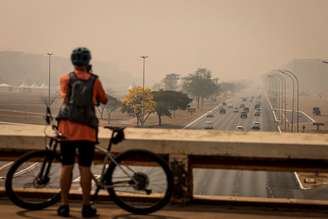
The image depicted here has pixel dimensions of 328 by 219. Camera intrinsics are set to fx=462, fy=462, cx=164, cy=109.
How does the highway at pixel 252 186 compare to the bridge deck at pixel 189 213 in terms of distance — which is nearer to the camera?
the bridge deck at pixel 189 213

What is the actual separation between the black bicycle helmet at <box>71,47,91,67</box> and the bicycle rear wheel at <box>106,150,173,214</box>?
1.09 metres

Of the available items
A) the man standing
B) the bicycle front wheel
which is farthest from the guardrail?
the man standing

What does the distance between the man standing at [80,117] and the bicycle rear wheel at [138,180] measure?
13.1 inches

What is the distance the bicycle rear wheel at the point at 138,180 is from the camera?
5078mm

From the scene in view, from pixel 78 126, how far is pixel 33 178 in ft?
3.40

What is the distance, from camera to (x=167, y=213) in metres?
5.31

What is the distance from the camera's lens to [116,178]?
17.1 ft

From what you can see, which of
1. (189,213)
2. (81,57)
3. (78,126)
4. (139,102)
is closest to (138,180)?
(189,213)

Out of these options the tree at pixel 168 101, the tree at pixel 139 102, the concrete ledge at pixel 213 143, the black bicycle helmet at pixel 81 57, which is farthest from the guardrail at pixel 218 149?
the tree at pixel 168 101

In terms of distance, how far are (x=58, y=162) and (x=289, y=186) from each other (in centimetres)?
3332

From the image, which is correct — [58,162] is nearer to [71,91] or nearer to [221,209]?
[71,91]

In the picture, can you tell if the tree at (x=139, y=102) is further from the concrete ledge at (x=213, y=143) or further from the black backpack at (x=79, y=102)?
the black backpack at (x=79, y=102)

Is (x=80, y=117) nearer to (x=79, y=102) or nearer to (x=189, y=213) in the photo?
(x=79, y=102)

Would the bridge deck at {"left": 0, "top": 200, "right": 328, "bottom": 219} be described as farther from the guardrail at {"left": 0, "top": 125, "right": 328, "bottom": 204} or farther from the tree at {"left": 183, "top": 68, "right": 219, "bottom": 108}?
the tree at {"left": 183, "top": 68, "right": 219, "bottom": 108}
